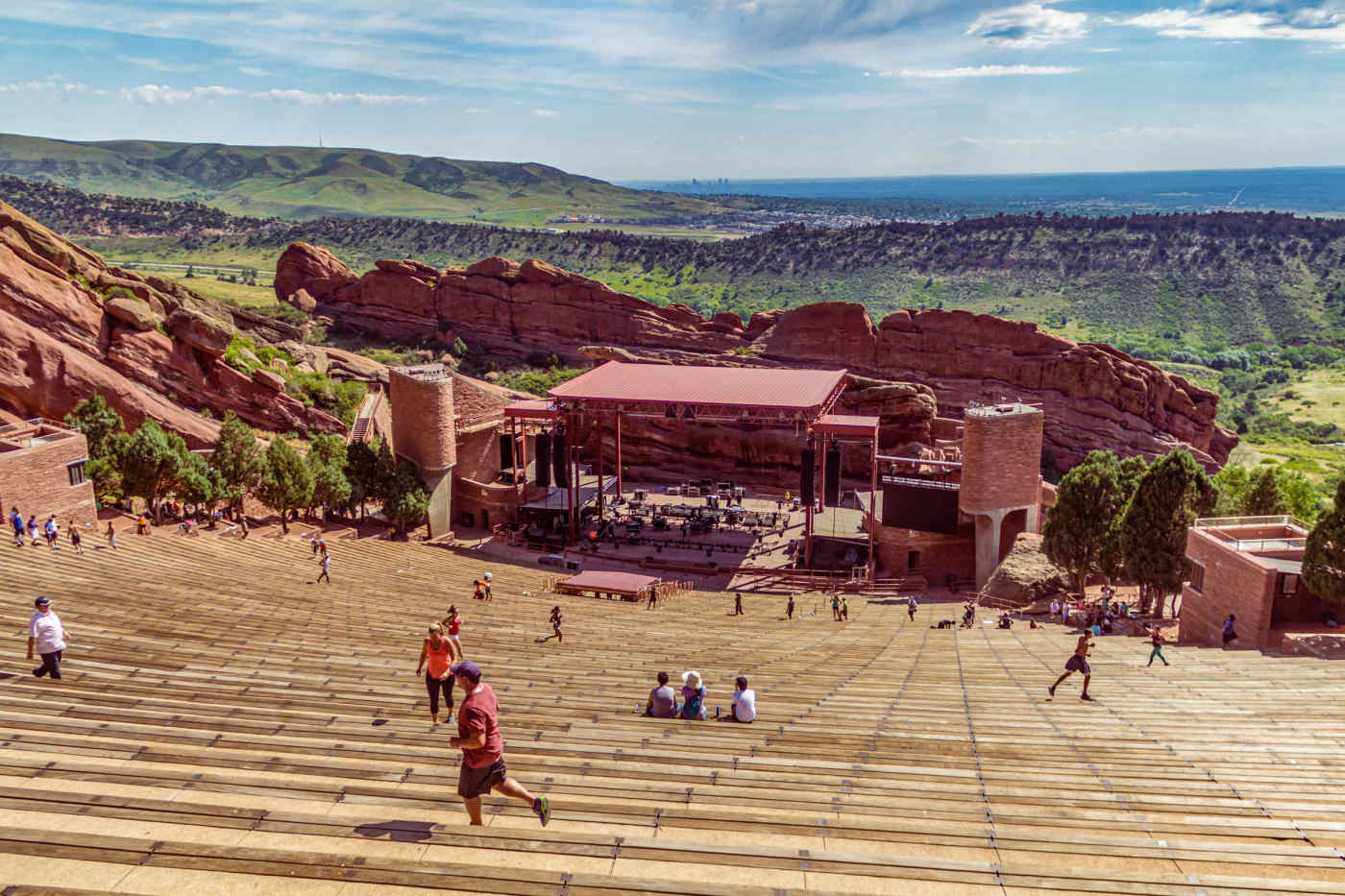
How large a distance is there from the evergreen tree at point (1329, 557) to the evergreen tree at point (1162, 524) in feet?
19.4

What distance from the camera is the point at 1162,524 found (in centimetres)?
2611

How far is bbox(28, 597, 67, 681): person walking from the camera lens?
10188 mm

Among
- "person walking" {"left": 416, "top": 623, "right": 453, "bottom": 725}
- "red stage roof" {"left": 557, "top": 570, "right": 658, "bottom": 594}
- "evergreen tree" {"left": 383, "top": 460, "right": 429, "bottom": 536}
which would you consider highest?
"person walking" {"left": 416, "top": 623, "right": 453, "bottom": 725}

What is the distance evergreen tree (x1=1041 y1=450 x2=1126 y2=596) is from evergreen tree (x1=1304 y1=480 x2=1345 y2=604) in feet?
28.1

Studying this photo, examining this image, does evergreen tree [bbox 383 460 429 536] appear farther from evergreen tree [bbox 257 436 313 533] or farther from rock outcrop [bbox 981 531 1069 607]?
rock outcrop [bbox 981 531 1069 607]

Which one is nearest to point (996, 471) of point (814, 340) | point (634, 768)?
point (634, 768)

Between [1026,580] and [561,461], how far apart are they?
62.0 ft

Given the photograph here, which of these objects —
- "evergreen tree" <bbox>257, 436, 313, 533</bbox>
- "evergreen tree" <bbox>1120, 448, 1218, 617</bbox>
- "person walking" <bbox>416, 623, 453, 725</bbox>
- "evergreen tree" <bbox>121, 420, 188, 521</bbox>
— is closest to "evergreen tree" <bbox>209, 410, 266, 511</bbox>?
"evergreen tree" <bbox>257, 436, 313, 533</bbox>

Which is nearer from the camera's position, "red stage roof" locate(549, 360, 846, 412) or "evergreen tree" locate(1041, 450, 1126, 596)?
"evergreen tree" locate(1041, 450, 1126, 596)

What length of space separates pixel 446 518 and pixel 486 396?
8584 mm

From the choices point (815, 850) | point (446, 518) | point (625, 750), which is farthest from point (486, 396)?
point (815, 850)

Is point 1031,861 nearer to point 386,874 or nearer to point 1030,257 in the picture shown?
point 386,874

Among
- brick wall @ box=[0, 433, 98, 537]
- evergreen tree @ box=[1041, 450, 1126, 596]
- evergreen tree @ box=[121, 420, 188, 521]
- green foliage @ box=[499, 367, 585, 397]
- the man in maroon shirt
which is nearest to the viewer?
the man in maroon shirt

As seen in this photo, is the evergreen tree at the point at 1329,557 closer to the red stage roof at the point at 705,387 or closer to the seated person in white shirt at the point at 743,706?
the seated person in white shirt at the point at 743,706
